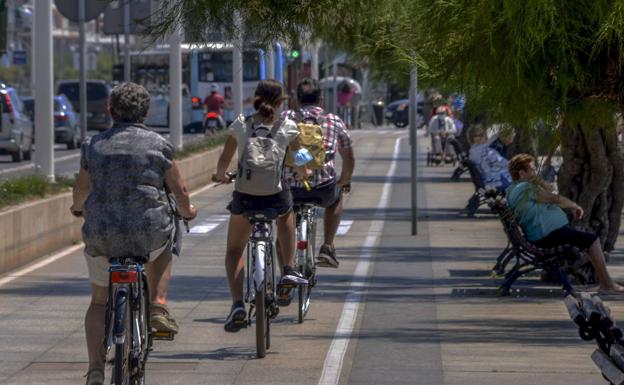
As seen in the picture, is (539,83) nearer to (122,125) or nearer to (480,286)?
(122,125)

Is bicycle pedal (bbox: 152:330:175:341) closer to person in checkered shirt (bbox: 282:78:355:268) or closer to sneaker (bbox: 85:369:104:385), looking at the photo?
sneaker (bbox: 85:369:104:385)

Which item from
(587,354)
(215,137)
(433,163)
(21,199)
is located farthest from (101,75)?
(587,354)

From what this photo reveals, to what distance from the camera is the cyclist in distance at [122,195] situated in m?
7.54

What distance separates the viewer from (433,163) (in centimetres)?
3984

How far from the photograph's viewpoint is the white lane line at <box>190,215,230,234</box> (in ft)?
62.8

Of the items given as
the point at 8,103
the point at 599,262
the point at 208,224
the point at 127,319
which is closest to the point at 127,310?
the point at 127,319

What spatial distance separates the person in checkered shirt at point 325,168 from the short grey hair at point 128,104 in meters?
3.40

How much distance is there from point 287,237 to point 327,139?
1573mm

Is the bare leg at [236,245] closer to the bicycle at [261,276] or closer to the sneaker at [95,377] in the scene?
the bicycle at [261,276]

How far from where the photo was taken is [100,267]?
304 inches

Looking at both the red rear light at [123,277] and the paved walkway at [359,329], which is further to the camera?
the paved walkway at [359,329]

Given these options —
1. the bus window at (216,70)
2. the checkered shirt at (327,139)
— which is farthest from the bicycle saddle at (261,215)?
the bus window at (216,70)

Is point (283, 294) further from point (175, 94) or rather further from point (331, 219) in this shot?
point (175, 94)

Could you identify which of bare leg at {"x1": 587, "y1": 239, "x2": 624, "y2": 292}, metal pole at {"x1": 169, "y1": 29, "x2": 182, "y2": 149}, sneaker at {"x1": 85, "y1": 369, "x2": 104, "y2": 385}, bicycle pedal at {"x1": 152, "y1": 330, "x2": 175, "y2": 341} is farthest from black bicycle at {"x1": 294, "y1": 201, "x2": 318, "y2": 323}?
metal pole at {"x1": 169, "y1": 29, "x2": 182, "y2": 149}
